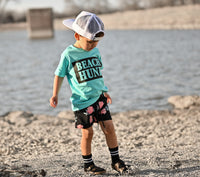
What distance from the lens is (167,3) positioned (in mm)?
62375

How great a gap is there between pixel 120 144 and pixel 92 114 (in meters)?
1.80

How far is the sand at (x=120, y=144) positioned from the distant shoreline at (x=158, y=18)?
3769cm

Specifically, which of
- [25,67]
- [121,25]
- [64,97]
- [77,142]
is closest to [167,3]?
[121,25]

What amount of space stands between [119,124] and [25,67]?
36.8ft

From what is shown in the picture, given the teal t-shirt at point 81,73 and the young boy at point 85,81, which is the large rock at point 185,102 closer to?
the young boy at point 85,81

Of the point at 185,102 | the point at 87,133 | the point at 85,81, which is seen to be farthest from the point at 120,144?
the point at 185,102

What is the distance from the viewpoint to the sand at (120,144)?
3.52 m

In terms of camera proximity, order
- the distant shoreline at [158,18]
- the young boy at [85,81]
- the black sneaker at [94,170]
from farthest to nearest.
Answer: the distant shoreline at [158,18] → the black sneaker at [94,170] → the young boy at [85,81]

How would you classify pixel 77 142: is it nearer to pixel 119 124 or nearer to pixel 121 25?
pixel 119 124

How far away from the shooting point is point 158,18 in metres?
52.6

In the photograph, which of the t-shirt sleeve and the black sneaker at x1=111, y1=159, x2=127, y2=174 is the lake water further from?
the t-shirt sleeve

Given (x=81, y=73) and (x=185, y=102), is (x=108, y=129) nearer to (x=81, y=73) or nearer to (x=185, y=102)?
(x=81, y=73)

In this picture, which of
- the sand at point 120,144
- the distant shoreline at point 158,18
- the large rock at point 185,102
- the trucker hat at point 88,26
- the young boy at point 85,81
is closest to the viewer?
the trucker hat at point 88,26

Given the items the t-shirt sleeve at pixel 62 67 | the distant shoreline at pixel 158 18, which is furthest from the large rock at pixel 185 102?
the distant shoreline at pixel 158 18
